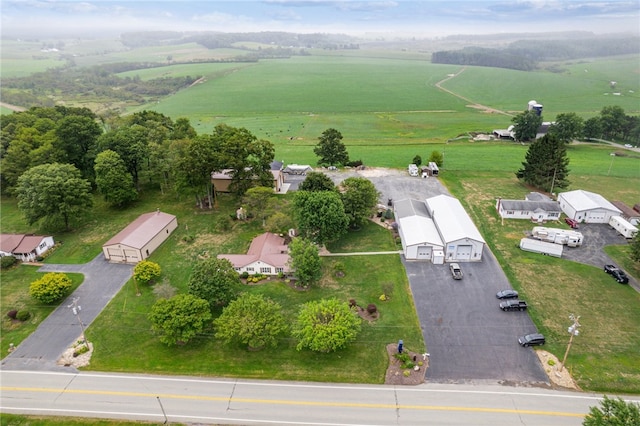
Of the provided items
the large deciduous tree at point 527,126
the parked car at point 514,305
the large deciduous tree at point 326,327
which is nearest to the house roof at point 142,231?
the large deciduous tree at point 326,327

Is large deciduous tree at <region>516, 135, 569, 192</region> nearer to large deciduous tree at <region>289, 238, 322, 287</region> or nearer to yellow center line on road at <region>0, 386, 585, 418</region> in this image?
large deciduous tree at <region>289, 238, 322, 287</region>

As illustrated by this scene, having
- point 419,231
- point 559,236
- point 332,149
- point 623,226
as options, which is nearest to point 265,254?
point 419,231

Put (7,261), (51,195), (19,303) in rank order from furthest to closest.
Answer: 1. (51,195)
2. (7,261)
3. (19,303)

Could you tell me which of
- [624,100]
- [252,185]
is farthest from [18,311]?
[624,100]

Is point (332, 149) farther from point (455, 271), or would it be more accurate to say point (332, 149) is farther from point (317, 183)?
point (455, 271)

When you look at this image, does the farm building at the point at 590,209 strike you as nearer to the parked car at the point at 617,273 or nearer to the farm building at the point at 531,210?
the farm building at the point at 531,210

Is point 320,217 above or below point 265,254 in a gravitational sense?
above
